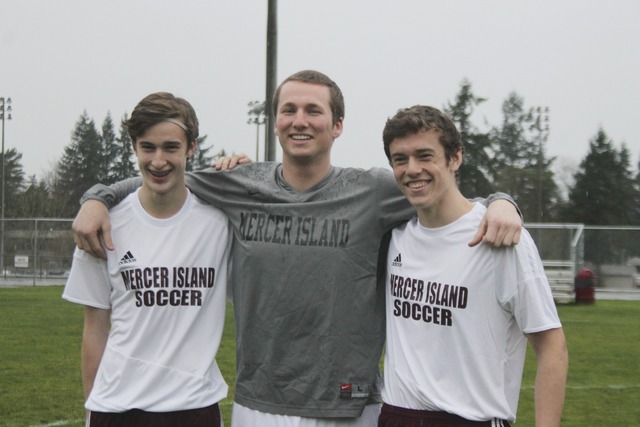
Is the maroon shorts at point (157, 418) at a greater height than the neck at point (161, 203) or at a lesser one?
lesser

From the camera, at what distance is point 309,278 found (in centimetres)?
373

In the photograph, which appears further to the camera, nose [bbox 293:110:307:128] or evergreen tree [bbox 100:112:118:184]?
evergreen tree [bbox 100:112:118:184]

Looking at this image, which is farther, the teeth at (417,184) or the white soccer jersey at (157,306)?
the white soccer jersey at (157,306)

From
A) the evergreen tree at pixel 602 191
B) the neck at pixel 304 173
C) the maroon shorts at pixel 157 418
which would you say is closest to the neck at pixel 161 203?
the neck at pixel 304 173

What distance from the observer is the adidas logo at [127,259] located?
374cm

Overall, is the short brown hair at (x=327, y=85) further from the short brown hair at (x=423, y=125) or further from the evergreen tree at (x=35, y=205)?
the evergreen tree at (x=35, y=205)

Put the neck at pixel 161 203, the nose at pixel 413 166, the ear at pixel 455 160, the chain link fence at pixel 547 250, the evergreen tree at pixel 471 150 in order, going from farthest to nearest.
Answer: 1. the evergreen tree at pixel 471 150
2. the chain link fence at pixel 547 250
3. the neck at pixel 161 203
4. the ear at pixel 455 160
5. the nose at pixel 413 166

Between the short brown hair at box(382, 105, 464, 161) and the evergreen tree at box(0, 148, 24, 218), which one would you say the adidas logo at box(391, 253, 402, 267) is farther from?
the evergreen tree at box(0, 148, 24, 218)

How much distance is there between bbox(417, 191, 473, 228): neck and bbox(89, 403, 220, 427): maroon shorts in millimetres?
1243

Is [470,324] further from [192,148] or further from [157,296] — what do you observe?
[192,148]

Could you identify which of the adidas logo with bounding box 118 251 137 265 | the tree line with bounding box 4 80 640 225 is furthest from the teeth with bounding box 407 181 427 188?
the tree line with bounding box 4 80 640 225

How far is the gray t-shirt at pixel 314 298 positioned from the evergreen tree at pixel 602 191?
→ 58.6m

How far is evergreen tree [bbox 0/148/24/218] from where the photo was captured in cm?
6012

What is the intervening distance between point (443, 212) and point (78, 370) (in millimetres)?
8454
